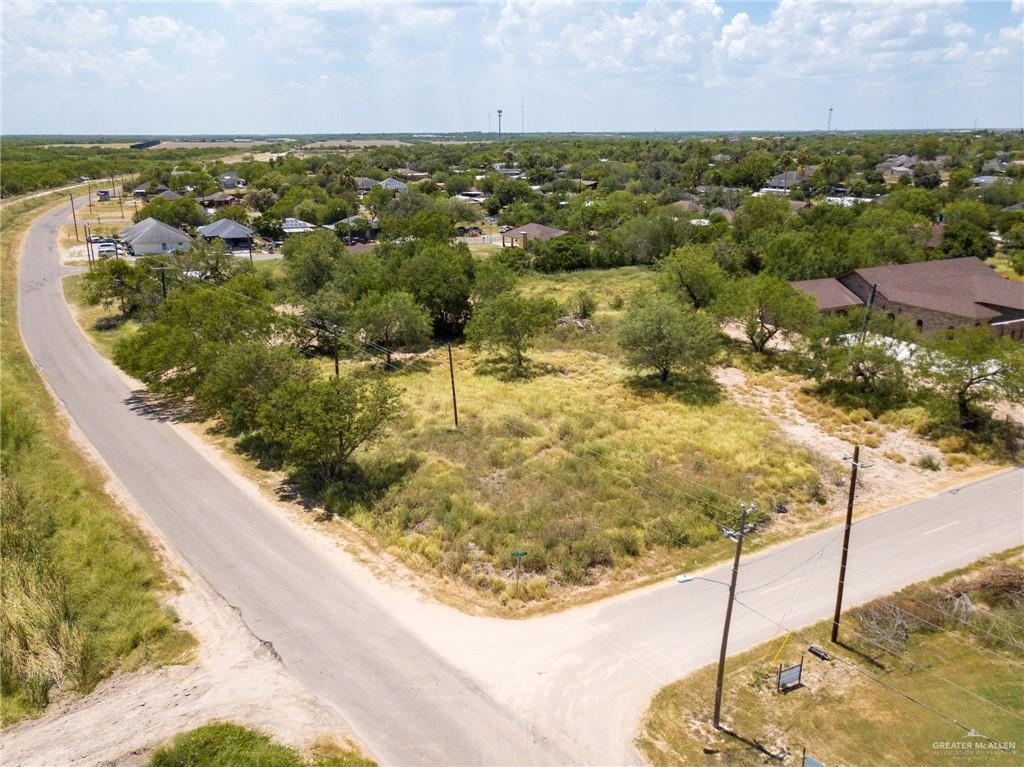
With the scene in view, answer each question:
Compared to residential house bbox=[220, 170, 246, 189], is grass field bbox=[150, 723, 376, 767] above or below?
below

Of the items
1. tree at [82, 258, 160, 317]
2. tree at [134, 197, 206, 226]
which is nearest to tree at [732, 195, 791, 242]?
tree at [82, 258, 160, 317]

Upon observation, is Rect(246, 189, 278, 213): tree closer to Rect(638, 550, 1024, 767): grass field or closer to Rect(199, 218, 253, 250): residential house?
Rect(199, 218, 253, 250): residential house

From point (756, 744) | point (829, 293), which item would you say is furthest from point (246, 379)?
point (829, 293)

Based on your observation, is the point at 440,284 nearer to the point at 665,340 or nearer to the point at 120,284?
the point at 665,340

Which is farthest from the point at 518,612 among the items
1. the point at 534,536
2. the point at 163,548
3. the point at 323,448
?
the point at 163,548

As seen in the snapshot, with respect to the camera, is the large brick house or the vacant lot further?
the large brick house
